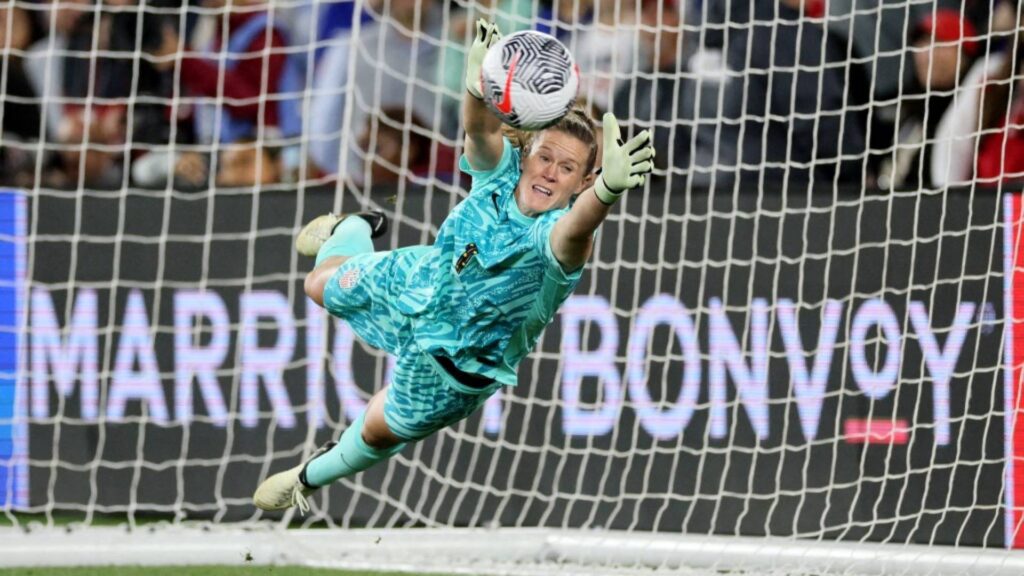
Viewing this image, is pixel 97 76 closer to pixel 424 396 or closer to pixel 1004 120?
pixel 424 396

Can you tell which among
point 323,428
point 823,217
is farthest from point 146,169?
point 823,217

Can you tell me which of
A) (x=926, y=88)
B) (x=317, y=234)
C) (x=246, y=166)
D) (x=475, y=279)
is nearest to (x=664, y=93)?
(x=926, y=88)

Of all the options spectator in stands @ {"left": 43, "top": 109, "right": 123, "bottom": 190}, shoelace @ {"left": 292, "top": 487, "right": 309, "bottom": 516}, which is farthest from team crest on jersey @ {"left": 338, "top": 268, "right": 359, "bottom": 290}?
spectator in stands @ {"left": 43, "top": 109, "right": 123, "bottom": 190}

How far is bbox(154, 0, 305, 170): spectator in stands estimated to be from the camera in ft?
28.3

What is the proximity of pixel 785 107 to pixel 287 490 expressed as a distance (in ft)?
10.9

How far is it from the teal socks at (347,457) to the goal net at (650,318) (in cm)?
160

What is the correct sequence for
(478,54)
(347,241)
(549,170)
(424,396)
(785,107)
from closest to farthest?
(478,54) → (549,170) → (424,396) → (347,241) → (785,107)

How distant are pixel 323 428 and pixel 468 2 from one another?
216 cm

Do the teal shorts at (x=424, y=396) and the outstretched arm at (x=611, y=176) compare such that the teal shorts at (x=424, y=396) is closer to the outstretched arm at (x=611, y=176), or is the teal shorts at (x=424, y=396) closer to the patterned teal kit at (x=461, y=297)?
the patterned teal kit at (x=461, y=297)

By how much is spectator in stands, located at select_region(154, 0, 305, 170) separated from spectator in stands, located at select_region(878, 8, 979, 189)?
292 centimetres

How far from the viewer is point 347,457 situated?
5809mm

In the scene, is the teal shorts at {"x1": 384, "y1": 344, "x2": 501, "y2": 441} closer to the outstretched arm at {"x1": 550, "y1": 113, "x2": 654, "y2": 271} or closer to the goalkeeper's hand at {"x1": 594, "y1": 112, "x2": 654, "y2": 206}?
the outstretched arm at {"x1": 550, "y1": 113, "x2": 654, "y2": 271}

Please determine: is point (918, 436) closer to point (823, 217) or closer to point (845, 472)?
point (845, 472)

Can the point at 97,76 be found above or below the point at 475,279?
below
